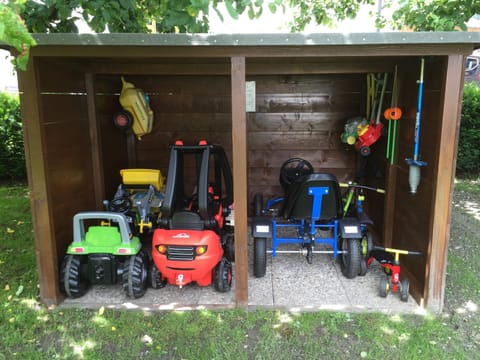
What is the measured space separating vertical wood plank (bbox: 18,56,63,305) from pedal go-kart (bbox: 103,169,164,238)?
2.35 ft

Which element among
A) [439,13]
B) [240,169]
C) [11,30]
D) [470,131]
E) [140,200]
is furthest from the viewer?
[470,131]

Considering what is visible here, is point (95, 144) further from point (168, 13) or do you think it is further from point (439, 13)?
point (439, 13)

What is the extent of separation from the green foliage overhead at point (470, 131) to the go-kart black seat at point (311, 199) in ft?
19.4

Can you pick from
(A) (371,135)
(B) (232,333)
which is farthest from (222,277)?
(A) (371,135)

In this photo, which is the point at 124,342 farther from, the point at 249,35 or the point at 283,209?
the point at 249,35

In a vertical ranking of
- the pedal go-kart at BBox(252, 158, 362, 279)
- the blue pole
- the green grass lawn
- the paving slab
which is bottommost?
the green grass lawn

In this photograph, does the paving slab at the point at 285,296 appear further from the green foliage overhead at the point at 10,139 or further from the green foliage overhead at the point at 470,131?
the green foliage overhead at the point at 470,131

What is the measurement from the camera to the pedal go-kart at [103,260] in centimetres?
321

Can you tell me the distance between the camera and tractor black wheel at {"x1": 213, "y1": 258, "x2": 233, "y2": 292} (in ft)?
11.0

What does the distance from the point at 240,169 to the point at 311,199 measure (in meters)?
0.94

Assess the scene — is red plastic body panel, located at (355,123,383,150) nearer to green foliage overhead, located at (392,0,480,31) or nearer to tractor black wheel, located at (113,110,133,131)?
green foliage overhead, located at (392,0,480,31)

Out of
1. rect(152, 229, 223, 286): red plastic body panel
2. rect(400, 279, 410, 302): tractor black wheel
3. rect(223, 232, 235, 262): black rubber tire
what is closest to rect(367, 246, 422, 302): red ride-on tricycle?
rect(400, 279, 410, 302): tractor black wheel

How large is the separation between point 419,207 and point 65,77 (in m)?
3.52

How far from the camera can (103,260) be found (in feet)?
10.6
